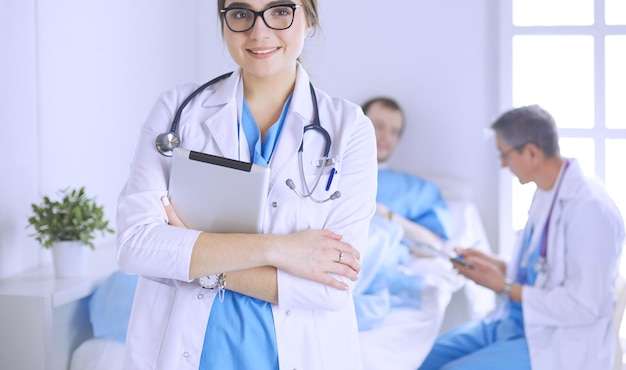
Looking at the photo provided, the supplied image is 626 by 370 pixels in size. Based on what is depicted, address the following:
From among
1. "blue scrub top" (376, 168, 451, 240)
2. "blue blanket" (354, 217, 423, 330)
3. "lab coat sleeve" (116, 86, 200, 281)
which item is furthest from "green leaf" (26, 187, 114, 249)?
"blue scrub top" (376, 168, 451, 240)

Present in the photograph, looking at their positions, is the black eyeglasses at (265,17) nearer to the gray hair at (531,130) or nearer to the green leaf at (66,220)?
the green leaf at (66,220)

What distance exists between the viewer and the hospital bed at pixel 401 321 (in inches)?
89.7

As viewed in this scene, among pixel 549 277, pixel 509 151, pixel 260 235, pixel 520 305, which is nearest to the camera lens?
pixel 260 235

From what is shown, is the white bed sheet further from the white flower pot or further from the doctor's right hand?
the doctor's right hand

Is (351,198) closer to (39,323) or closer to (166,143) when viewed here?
(166,143)

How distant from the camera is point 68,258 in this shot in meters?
2.37

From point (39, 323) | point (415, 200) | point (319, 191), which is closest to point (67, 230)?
point (39, 323)

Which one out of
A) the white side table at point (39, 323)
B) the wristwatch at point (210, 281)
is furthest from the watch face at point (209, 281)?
the white side table at point (39, 323)

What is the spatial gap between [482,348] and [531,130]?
68cm

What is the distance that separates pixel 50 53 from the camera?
8.76ft

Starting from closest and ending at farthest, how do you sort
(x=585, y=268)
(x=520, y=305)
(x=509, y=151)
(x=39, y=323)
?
(x=39, y=323)
(x=585, y=268)
(x=520, y=305)
(x=509, y=151)

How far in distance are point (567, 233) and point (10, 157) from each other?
156 centimetres

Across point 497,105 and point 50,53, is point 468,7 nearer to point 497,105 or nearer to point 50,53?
point 497,105

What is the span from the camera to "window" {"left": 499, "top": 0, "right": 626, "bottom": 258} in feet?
11.9
